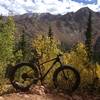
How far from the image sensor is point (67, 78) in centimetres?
1580

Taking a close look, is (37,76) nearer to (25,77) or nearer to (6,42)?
(25,77)

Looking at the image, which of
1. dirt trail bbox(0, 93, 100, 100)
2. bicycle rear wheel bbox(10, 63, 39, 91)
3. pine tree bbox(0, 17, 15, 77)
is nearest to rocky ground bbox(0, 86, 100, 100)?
dirt trail bbox(0, 93, 100, 100)

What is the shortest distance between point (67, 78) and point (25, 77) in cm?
178

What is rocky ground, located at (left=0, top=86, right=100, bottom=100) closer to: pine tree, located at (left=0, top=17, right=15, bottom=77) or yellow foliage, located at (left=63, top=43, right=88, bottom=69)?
yellow foliage, located at (left=63, top=43, right=88, bottom=69)

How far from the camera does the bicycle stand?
51.1 ft

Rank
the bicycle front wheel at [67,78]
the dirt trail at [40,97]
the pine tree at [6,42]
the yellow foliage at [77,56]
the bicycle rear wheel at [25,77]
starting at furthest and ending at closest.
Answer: the pine tree at [6,42]
the yellow foliage at [77,56]
the bicycle front wheel at [67,78]
the bicycle rear wheel at [25,77]
the dirt trail at [40,97]

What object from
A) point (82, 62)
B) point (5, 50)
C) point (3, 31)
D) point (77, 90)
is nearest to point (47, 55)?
point (82, 62)

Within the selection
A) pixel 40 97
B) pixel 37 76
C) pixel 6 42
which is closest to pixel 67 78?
pixel 37 76


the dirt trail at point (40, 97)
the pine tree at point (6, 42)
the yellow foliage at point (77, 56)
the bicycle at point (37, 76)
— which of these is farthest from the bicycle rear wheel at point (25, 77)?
the pine tree at point (6, 42)

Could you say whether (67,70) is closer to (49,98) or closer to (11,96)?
(49,98)

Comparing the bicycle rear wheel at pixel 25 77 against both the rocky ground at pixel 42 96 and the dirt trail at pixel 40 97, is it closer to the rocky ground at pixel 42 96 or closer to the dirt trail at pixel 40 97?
the rocky ground at pixel 42 96

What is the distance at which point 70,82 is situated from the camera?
1583 cm

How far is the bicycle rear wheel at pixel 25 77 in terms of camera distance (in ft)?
51.0

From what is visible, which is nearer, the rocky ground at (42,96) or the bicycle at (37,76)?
the rocky ground at (42,96)
